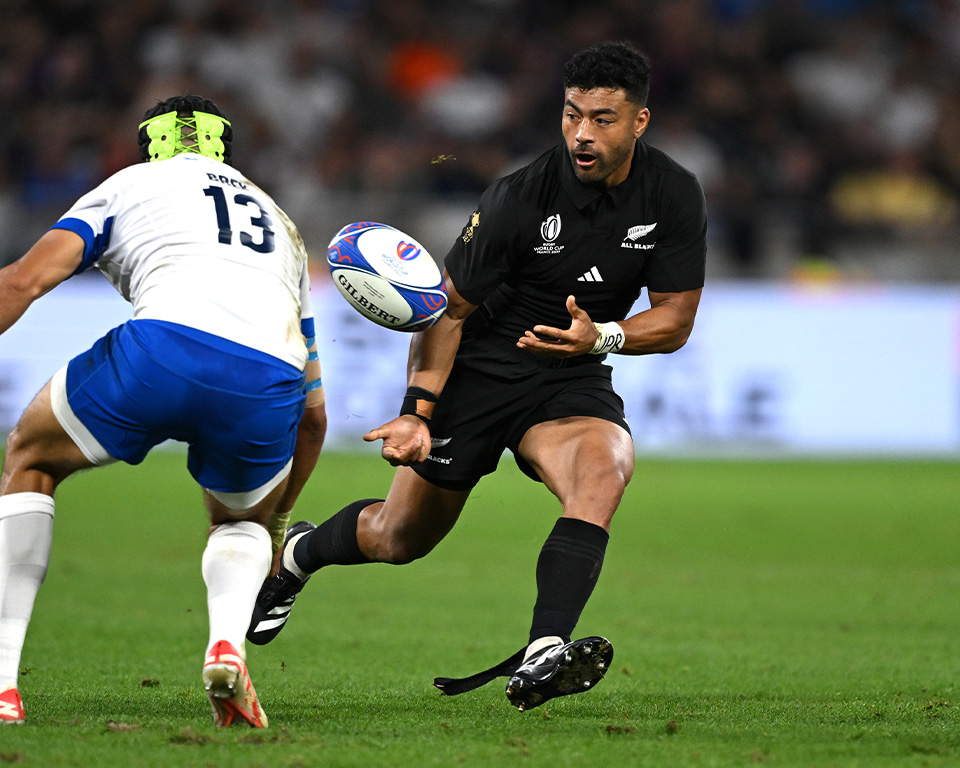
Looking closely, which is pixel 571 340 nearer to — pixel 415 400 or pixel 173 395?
pixel 415 400

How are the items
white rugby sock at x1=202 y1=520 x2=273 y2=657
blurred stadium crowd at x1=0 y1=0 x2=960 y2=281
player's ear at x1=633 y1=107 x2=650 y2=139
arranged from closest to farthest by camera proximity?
white rugby sock at x1=202 y1=520 x2=273 y2=657 → player's ear at x1=633 y1=107 x2=650 y2=139 → blurred stadium crowd at x1=0 y1=0 x2=960 y2=281

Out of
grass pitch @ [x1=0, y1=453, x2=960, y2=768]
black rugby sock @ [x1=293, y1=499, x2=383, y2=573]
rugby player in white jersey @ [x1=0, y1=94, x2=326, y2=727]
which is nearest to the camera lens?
grass pitch @ [x1=0, y1=453, x2=960, y2=768]

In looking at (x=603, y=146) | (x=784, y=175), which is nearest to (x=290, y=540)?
(x=603, y=146)

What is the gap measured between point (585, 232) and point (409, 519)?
4.38 ft

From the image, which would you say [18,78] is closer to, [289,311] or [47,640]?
[47,640]

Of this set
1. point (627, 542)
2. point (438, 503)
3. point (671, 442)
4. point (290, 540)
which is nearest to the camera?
point (438, 503)

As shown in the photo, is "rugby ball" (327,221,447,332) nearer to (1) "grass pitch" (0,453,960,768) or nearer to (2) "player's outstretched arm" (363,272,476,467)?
(2) "player's outstretched arm" (363,272,476,467)

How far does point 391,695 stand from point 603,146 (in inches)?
83.4

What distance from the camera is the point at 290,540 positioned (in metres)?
5.66

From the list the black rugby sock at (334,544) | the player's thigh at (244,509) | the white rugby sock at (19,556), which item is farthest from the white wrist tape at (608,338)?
the white rugby sock at (19,556)

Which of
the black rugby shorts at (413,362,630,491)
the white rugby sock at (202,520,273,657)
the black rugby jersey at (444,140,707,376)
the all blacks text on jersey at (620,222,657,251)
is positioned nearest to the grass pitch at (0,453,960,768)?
the white rugby sock at (202,520,273,657)

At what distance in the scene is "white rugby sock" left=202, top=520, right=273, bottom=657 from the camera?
3.98 metres

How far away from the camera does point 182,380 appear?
12.7 feet

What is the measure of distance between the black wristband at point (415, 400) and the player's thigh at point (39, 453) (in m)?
1.25
